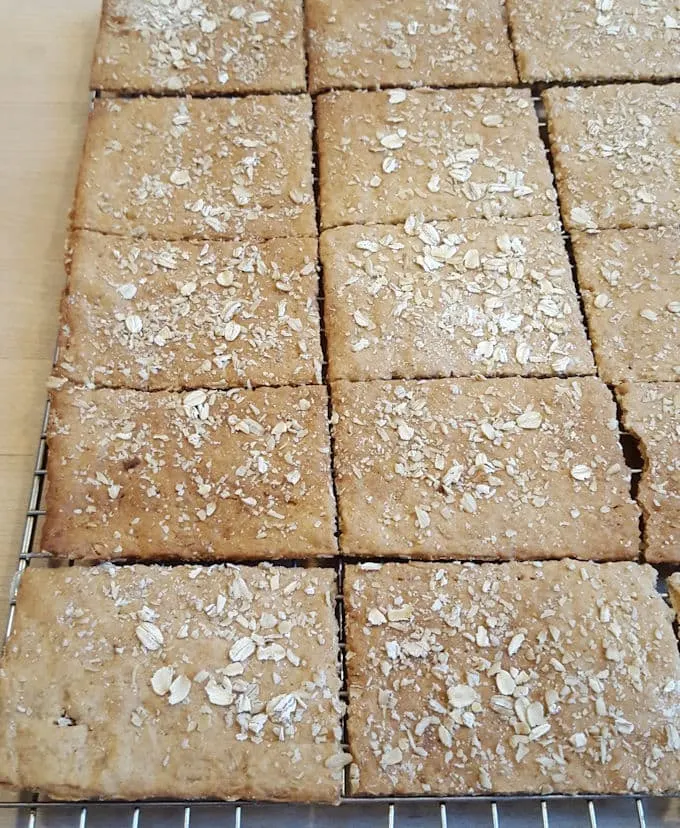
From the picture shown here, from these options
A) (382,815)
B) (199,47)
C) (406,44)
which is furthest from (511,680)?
(199,47)

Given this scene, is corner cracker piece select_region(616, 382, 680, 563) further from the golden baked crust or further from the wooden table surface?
the wooden table surface

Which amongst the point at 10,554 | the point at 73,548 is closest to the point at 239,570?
the point at 73,548

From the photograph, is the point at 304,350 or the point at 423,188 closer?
the point at 304,350

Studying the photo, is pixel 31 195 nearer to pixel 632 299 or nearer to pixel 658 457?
pixel 632 299

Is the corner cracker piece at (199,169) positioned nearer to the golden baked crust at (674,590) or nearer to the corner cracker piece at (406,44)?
the corner cracker piece at (406,44)

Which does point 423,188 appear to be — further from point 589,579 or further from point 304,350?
point 589,579

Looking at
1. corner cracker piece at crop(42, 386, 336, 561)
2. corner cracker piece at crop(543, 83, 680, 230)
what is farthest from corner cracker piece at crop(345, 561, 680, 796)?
corner cracker piece at crop(543, 83, 680, 230)

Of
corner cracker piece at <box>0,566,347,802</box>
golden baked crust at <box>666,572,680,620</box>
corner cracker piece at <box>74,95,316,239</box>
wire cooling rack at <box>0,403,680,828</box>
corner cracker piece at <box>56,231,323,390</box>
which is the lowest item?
wire cooling rack at <box>0,403,680,828</box>
